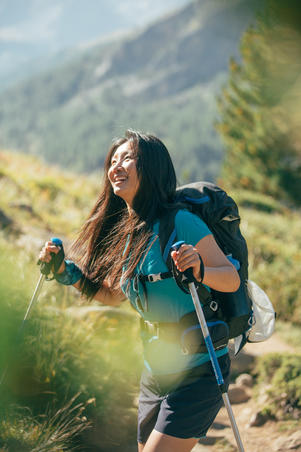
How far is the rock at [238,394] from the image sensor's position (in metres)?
4.66

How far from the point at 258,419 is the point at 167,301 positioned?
7.99 ft

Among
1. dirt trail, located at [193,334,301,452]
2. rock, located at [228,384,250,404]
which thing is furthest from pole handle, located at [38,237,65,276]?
rock, located at [228,384,250,404]

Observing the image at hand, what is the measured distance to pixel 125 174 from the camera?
2578 millimetres

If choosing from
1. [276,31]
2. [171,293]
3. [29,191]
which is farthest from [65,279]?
[29,191]

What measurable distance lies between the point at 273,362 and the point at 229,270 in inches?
116

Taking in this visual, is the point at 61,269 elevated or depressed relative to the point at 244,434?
elevated

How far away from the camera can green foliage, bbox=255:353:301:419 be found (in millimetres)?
4133

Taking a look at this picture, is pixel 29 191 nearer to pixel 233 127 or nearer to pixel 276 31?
pixel 276 31

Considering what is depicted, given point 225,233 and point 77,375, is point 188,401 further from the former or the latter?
point 77,375

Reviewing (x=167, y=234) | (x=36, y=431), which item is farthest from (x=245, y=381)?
(x=167, y=234)

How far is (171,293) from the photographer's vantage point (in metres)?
2.37

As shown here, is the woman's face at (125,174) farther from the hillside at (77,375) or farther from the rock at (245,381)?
the rock at (245,381)

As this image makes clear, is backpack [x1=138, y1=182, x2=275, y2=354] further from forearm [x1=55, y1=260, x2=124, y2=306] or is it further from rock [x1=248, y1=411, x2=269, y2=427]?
rock [x1=248, y1=411, x2=269, y2=427]

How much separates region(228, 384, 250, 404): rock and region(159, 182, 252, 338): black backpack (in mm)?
2427
